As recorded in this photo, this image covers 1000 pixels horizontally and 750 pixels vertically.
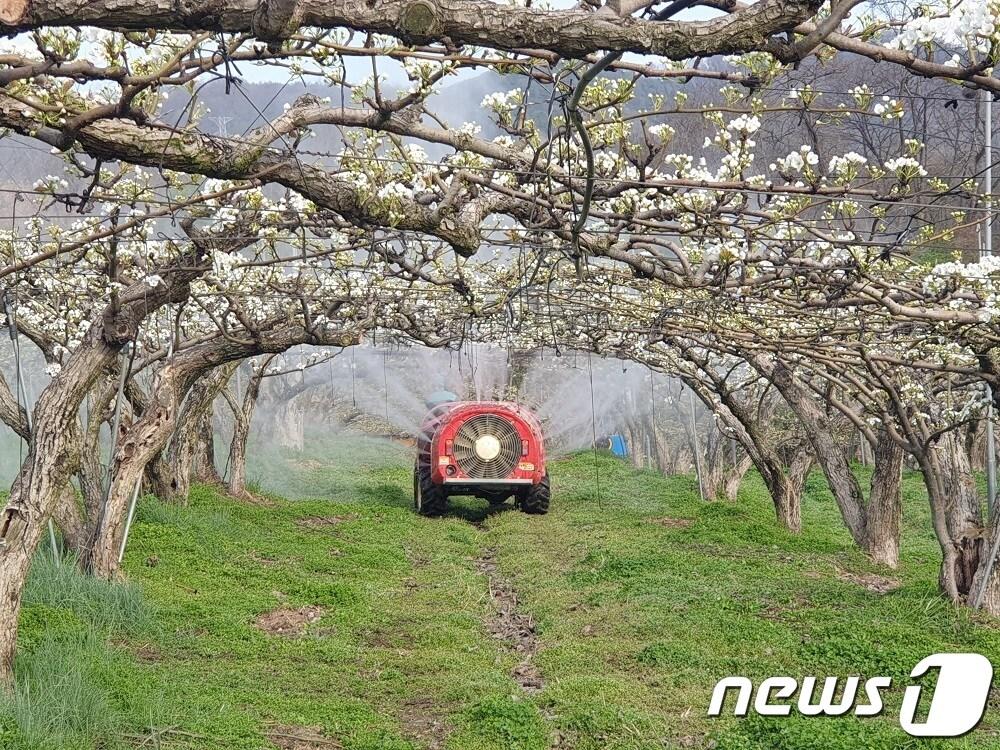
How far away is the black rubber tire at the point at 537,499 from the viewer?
1884 cm

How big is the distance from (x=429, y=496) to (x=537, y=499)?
Result: 1831mm

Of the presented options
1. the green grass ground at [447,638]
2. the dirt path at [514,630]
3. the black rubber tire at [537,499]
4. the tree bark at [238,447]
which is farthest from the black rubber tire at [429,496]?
the dirt path at [514,630]

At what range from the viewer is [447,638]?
9.64m

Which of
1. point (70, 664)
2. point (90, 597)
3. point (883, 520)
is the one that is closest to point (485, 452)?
point (883, 520)

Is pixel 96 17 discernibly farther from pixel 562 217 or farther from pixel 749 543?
pixel 749 543

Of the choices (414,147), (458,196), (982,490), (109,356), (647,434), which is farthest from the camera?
(647,434)

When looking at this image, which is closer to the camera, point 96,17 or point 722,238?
point 96,17

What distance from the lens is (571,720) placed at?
7.12 metres

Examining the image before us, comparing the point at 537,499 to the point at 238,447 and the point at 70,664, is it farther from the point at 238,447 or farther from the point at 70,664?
the point at 70,664

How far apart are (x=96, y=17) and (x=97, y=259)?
26.1 ft

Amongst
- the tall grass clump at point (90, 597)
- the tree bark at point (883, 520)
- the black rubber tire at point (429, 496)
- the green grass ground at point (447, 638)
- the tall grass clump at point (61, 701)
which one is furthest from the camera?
the black rubber tire at point (429, 496)

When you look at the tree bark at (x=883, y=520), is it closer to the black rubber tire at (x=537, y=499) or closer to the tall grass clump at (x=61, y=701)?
the black rubber tire at (x=537, y=499)

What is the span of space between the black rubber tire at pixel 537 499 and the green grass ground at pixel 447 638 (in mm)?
2575

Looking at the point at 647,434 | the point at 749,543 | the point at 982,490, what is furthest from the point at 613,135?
the point at 647,434
